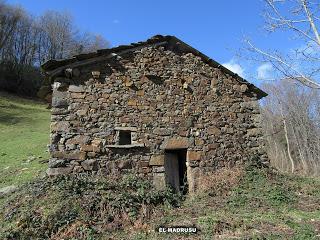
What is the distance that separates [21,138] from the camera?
18.4 metres

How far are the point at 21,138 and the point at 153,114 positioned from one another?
39.0ft

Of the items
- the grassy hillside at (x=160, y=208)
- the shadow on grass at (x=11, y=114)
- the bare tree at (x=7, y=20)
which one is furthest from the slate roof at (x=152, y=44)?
the bare tree at (x=7, y=20)

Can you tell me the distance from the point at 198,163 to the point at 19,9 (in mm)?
33780

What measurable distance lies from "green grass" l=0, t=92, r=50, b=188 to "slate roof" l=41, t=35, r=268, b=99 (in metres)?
4.04

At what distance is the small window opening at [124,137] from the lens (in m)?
8.74

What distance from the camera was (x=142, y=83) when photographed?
30.3 feet

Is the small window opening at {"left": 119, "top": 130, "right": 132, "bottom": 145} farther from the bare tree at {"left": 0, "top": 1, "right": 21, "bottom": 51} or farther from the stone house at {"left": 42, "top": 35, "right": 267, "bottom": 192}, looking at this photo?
the bare tree at {"left": 0, "top": 1, "right": 21, "bottom": 51}

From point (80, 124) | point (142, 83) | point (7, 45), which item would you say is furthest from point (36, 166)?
point (7, 45)

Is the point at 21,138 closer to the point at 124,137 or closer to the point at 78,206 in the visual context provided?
the point at 124,137

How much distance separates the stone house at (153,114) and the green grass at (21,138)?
336 cm

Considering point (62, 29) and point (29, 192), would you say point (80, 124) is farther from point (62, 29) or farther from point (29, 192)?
point (62, 29)

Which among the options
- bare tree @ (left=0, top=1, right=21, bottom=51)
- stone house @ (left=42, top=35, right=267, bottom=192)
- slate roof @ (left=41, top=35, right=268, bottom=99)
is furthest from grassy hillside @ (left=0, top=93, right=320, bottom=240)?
bare tree @ (left=0, top=1, right=21, bottom=51)

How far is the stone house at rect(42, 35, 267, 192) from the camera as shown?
8.43 m

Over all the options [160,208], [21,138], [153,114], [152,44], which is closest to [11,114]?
[21,138]
